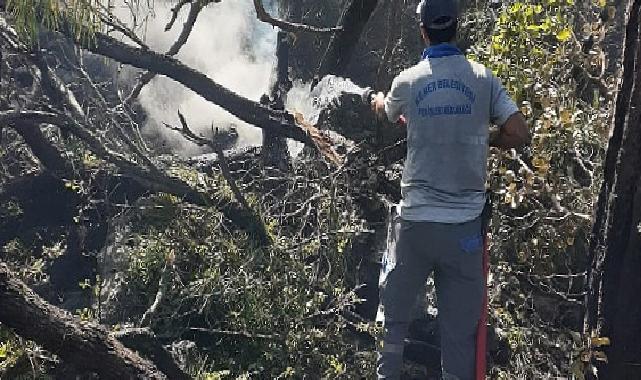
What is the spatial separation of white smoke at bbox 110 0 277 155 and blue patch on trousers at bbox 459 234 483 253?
5671 mm

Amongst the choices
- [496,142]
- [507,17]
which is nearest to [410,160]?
[496,142]

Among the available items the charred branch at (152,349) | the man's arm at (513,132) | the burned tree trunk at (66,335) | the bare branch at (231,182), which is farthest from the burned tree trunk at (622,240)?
the bare branch at (231,182)

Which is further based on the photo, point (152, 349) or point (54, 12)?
point (152, 349)

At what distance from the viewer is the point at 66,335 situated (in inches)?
136

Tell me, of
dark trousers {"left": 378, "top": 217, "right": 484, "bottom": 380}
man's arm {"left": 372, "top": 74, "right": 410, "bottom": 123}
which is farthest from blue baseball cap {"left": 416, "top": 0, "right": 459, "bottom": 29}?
dark trousers {"left": 378, "top": 217, "right": 484, "bottom": 380}

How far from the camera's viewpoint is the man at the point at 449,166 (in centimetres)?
275

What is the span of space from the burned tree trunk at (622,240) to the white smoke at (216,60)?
5.94 meters

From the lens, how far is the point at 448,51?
2.82 metres

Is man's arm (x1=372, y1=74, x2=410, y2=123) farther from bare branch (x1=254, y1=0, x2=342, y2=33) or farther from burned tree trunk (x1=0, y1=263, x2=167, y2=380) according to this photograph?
bare branch (x1=254, y1=0, x2=342, y2=33)

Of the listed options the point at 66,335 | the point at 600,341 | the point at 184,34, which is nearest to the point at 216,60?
the point at 184,34

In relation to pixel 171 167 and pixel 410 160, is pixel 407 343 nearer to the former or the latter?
pixel 410 160

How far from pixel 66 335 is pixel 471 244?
2.08 m

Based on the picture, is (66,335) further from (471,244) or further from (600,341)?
(600,341)

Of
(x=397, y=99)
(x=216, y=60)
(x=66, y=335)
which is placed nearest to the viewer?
(x=397, y=99)
